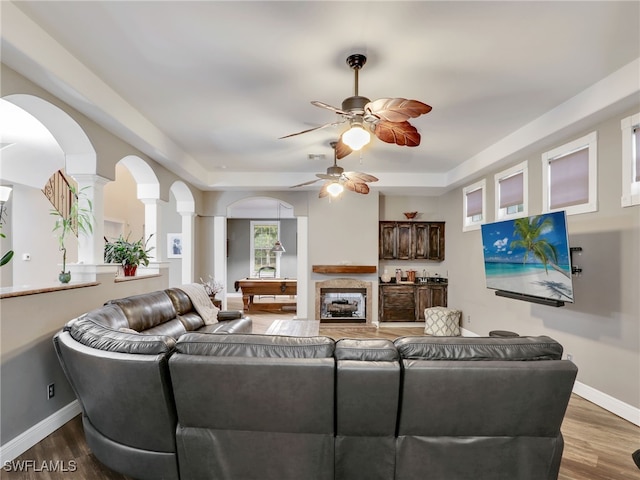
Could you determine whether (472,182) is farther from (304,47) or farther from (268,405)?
(268,405)

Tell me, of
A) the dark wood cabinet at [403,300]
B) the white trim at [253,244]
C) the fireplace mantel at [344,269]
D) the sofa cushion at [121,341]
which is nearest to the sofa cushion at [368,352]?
the sofa cushion at [121,341]

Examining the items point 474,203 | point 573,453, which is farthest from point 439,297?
point 573,453

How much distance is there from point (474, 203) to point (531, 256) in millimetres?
2476

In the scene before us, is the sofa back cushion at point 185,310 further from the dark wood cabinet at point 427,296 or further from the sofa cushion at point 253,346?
the dark wood cabinet at point 427,296

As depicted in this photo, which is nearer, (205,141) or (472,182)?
(205,141)

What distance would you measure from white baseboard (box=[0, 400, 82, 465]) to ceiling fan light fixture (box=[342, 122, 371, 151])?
316 centimetres

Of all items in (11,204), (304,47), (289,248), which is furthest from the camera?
(289,248)

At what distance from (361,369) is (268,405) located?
1.72 feet

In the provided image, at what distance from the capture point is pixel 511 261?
4246 mm

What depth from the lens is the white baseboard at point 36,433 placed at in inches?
92.0

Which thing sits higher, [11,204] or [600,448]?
[11,204]

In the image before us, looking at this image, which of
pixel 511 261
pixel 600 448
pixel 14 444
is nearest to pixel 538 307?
pixel 511 261

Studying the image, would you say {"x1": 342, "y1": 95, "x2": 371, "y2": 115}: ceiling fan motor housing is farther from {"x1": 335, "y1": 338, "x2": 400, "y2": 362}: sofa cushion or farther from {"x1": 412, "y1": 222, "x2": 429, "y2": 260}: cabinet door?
{"x1": 412, "y1": 222, "x2": 429, "y2": 260}: cabinet door

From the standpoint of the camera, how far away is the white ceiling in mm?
2234
